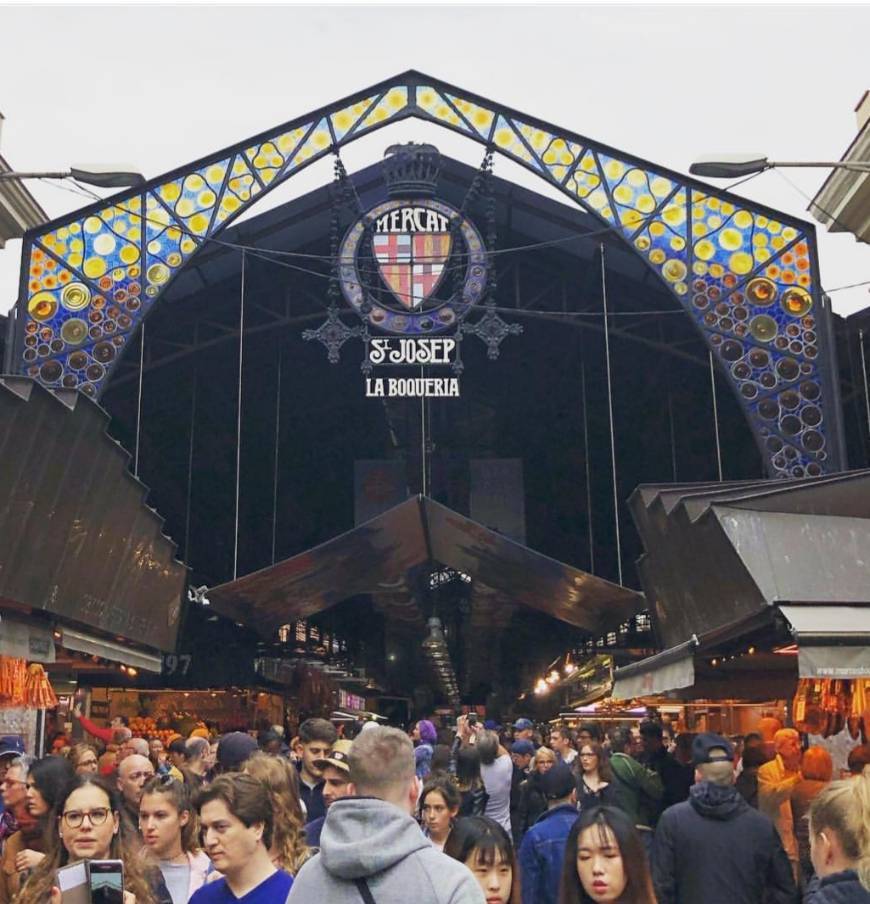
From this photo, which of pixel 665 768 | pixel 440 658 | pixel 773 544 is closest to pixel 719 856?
pixel 665 768

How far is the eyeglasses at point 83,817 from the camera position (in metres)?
4.66

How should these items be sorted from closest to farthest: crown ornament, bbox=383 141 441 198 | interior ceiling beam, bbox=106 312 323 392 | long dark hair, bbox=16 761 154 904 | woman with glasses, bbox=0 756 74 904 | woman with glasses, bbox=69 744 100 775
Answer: long dark hair, bbox=16 761 154 904 < woman with glasses, bbox=0 756 74 904 < woman with glasses, bbox=69 744 100 775 < crown ornament, bbox=383 141 441 198 < interior ceiling beam, bbox=106 312 323 392

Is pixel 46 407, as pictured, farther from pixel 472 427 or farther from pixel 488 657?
pixel 488 657

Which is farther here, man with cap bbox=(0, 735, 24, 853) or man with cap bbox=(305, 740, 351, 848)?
man with cap bbox=(0, 735, 24, 853)

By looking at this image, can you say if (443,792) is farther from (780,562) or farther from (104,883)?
(780,562)

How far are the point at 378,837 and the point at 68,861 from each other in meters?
2.29

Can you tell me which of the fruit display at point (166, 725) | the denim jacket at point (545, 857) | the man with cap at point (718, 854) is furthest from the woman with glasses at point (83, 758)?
the fruit display at point (166, 725)

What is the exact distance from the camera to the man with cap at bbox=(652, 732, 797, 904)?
6117 mm

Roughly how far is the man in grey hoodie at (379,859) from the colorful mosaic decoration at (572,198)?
13767 mm

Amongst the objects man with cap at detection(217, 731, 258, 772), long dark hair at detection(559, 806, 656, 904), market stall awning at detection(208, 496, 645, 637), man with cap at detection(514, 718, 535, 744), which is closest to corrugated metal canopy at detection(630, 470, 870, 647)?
man with cap at detection(514, 718, 535, 744)

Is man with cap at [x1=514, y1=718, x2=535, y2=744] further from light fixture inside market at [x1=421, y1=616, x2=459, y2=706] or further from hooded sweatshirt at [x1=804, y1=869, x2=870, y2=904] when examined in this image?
light fixture inside market at [x1=421, y1=616, x2=459, y2=706]

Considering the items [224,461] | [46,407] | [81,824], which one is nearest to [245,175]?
[46,407]

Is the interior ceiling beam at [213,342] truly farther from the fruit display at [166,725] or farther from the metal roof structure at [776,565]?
the metal roof structure at [776,565]

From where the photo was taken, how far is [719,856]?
6.13 m
